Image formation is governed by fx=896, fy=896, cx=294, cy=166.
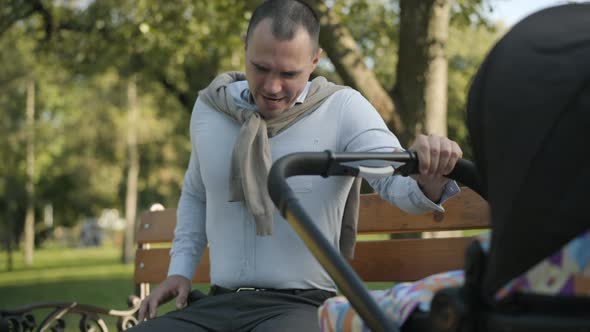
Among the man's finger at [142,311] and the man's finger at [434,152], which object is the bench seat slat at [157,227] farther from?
the man's finger at [434,152]

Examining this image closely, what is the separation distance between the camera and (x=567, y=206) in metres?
1.58

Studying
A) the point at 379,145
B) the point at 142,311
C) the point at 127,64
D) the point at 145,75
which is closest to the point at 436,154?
the point at 379,145

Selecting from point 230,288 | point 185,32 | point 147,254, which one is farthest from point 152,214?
point 185,32

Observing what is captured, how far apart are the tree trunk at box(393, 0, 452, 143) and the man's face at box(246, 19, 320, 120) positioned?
513 centimetres

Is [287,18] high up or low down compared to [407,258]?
up

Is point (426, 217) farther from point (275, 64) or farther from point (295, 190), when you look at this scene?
point (275, 64)

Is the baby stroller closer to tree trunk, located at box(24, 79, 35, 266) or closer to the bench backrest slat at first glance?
the bench backrest slat

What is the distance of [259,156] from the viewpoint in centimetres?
296

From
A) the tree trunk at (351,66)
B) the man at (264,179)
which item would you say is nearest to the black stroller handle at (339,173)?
the man at (264,179)

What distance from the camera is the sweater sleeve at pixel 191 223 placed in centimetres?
340

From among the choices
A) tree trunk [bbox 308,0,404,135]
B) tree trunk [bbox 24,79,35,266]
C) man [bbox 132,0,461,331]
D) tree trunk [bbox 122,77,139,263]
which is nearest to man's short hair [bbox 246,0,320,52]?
man [bbox 132,0,461,331]

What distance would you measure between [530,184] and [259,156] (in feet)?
4.72

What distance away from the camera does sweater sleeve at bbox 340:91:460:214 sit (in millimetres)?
2832

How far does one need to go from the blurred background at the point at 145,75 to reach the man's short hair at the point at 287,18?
0.58 meters
